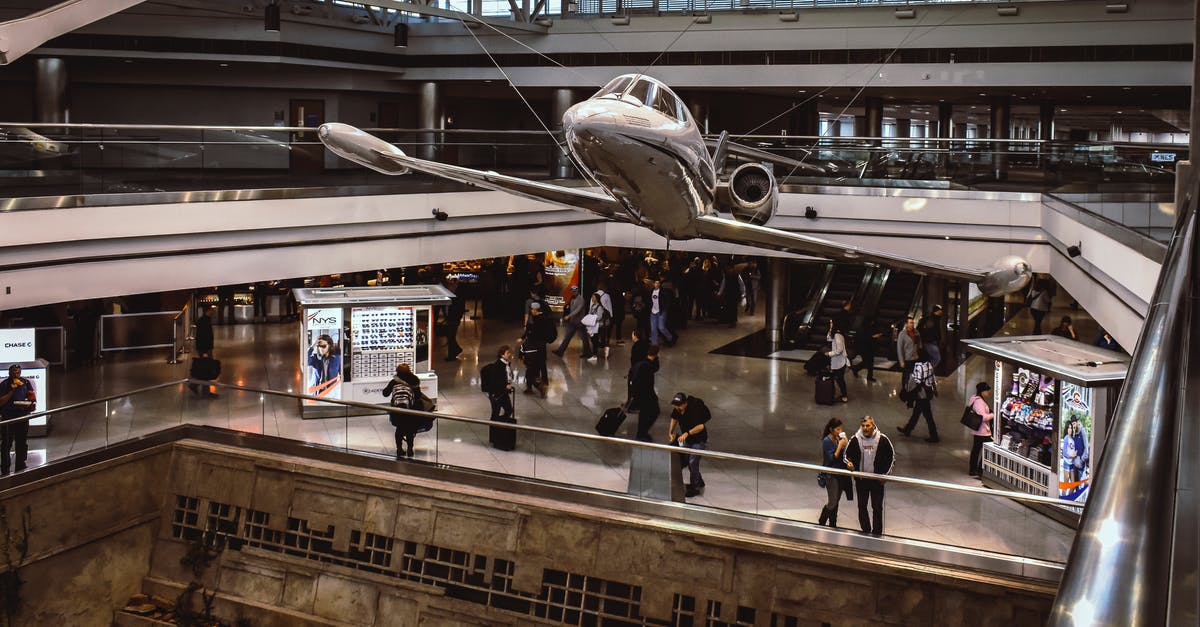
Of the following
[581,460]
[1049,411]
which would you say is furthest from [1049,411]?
[581,460]

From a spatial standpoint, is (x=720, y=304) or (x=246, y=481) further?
(x=720, y=304)

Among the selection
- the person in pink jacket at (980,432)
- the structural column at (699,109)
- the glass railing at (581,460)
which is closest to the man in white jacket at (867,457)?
the glass railing at (581,460)

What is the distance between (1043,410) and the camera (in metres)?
13.9

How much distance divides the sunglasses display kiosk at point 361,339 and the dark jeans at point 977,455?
370 inches

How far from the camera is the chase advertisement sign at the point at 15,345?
15.3m

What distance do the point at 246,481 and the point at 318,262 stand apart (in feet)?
24.1

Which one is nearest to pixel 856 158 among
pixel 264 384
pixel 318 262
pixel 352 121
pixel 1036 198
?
pixel 1036 198

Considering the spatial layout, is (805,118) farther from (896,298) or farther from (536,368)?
(536,368)

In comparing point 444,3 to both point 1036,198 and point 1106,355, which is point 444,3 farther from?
point 1106,355

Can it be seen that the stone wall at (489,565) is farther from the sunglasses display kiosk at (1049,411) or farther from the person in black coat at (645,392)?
the person in black coat at (645,392)

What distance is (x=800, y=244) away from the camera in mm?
11109

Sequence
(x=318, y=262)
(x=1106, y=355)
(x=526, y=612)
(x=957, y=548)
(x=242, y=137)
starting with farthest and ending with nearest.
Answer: (x=318, y=262)
(x=242, y=137)
(x=1106, y=355)
(x=526, y=612)
(x=957, y=548)

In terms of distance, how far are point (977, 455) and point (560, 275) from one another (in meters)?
18.4

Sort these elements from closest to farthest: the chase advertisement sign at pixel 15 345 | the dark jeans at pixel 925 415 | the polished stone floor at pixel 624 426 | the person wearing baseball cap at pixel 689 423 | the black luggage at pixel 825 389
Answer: the polished stone floor at pixel 624 426 < the person wearing baseball cap at pixel 689 423 < the chase advertisement sign at pixel 15 345 < the dark jeans at pixel 925 415 < the black luggage at pixel 825 389
